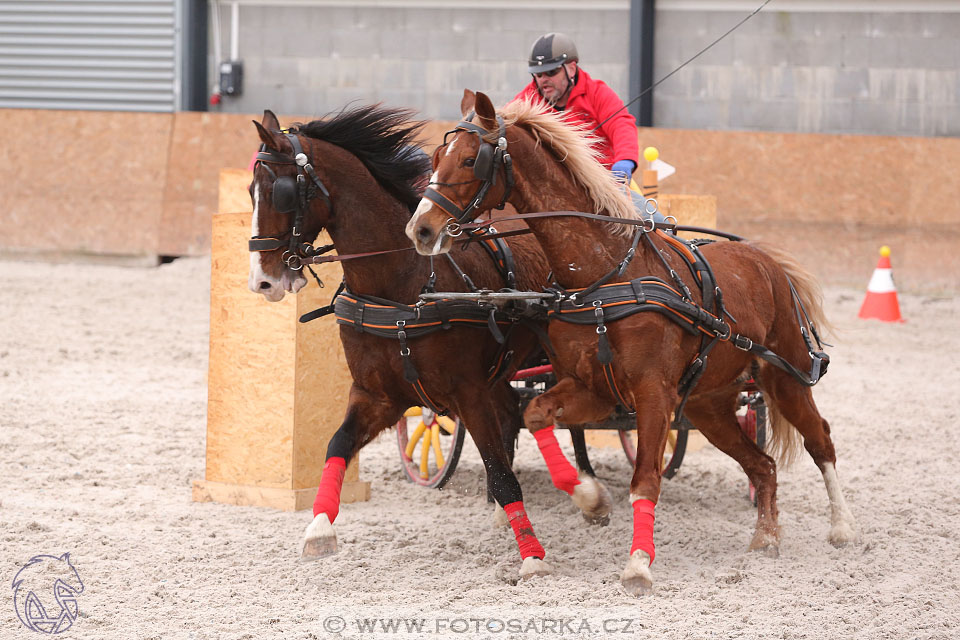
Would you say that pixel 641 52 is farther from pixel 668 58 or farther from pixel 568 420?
pixel 568 420

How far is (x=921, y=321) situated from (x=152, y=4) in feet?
32.7

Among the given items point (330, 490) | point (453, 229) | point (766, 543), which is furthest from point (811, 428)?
point (330, 490)

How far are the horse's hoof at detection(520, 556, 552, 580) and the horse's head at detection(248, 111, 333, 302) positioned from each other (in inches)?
55.8

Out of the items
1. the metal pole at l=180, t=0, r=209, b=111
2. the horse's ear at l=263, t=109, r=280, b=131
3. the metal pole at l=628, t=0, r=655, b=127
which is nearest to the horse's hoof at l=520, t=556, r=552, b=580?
the horse's ear at l=263, t=109, r=280, b=131

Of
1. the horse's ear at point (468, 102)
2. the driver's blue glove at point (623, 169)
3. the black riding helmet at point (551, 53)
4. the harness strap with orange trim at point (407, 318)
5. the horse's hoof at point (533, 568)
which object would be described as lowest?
the horse's hoof at point (533, 568)

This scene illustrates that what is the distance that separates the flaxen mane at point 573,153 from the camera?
3914 millimetres

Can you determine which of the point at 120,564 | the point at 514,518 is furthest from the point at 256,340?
the point at 514,518

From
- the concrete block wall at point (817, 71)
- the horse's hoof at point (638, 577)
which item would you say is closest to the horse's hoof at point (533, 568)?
the horse's hoof at point (638, 577)

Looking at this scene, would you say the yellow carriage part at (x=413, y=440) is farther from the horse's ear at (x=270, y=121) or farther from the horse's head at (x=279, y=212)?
the horse's ear at (x=270, y=121)

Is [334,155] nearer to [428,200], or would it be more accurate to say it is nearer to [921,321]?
[428,200]

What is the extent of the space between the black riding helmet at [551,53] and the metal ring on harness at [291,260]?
139cm

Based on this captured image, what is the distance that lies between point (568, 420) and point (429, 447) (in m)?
1.96

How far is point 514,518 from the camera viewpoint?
13.8 ft

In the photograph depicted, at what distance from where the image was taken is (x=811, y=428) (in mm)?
4863
